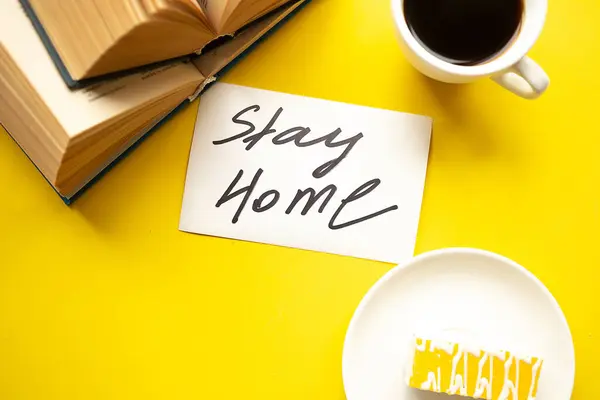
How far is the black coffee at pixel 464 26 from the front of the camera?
0.52 m

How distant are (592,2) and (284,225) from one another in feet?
1.10

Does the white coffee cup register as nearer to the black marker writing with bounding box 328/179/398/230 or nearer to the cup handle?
the cup handle

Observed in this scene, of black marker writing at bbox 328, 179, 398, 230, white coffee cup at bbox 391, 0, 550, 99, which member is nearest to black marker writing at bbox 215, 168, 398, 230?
black marker writing at bbox 328, 179, 398, 230

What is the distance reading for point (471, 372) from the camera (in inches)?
20.7

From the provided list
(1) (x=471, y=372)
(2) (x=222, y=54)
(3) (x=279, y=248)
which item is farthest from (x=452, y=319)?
(2) (x=222, y=54)

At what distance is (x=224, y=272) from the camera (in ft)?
1.90

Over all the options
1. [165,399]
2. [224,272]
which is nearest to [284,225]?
[224,272]

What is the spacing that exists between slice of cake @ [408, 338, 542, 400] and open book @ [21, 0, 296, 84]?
301 millimetres

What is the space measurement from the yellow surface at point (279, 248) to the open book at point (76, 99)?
29 millimetres

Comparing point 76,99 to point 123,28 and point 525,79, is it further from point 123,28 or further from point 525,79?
point 525,79

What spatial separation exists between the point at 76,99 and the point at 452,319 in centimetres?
36

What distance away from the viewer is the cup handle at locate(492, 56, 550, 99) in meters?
0.49

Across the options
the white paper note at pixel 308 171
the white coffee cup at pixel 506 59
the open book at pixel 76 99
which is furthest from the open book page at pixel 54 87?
the white coffee cup at pixel 506 59

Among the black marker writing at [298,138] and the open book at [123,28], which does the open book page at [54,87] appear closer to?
the open book at [123,28]
